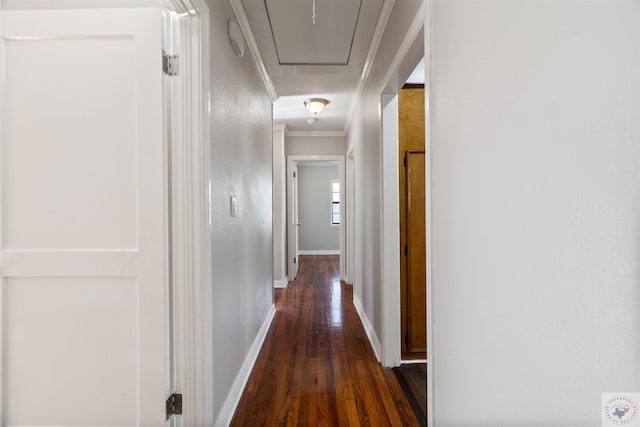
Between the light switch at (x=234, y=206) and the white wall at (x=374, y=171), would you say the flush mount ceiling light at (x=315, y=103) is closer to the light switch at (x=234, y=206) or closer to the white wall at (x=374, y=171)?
→ the white wall at (x=374, y=171)

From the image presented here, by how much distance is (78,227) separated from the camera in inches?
53.4

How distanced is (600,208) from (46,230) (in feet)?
6.04

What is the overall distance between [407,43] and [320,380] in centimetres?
214

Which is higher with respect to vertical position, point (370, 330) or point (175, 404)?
point (175, 404)

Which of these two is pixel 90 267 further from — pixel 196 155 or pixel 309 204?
pixel 309 204

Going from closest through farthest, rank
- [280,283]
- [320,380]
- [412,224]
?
[320,380]
[412,224]
[280,283]

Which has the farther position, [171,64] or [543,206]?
[171,64]

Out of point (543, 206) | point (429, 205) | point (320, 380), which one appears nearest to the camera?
point (543, 206)

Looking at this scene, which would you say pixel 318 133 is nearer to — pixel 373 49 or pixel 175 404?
pixel 373 49

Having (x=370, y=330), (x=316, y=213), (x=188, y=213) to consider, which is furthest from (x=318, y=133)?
(x=188, y=213)

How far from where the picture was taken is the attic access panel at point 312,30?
2.13m

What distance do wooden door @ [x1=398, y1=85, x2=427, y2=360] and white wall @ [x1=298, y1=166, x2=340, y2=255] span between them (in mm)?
5906

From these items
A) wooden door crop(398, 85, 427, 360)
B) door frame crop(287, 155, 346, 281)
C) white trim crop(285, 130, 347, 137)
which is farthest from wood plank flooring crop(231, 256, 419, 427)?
white trim crop(285, 130, 347, 137)

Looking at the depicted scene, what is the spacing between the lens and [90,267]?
4.45 feet
